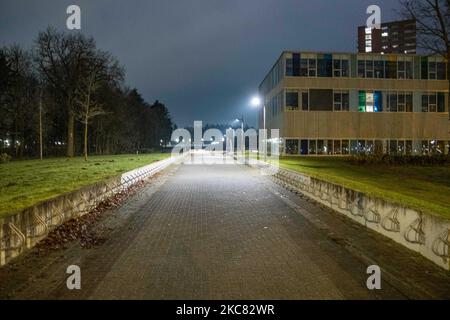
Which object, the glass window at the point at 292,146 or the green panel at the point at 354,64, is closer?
the glass window at the point at 292,146

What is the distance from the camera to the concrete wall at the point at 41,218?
7395 millimetres

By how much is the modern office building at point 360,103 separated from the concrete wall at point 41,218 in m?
45.9

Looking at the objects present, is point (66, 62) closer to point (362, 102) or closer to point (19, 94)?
point (19, 94)

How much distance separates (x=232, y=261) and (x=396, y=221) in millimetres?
3637

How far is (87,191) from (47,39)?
4734 cm

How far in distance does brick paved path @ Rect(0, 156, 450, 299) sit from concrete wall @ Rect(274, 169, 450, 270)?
234mm

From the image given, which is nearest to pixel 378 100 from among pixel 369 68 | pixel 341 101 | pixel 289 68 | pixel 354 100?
pixel 354 100

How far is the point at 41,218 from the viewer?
900cm

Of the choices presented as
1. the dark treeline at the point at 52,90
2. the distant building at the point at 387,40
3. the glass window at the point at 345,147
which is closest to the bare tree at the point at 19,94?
the dark treeline at the point at 52,90

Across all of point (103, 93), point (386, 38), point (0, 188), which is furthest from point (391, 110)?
point (386, 38)

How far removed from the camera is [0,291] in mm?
5930

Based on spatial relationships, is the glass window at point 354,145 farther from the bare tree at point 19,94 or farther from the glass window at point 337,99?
the bare tree at point 19,94

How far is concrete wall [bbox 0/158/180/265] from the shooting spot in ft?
24.3
